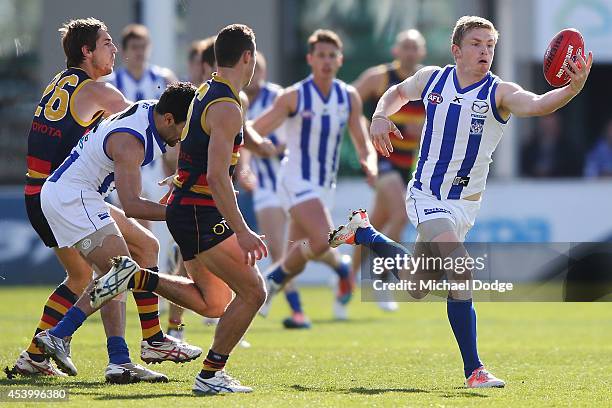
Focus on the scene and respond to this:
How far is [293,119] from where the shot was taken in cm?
1167

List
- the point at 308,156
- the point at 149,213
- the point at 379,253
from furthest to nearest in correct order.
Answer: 1. the point at 308,156
2. the point at 379,253
3. the point at 149,213

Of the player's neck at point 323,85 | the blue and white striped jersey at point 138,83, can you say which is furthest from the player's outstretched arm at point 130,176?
the blue and white striped jersey at point 138,83

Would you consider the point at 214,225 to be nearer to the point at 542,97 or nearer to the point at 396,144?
the point at 542,97

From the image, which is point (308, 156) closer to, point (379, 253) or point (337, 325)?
Answer: point (337, 325)

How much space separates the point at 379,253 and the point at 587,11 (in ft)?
34.1

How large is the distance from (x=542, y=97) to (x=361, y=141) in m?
4.09

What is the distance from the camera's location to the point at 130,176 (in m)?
7.50

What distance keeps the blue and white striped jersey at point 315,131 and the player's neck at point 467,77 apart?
3.62 meters

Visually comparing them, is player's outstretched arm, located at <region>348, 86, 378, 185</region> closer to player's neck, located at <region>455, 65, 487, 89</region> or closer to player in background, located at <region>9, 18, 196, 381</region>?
player's neck, located at <region>455, 65, 487, 89</region>

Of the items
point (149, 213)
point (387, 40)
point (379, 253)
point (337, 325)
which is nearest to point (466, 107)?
point (379, 253)

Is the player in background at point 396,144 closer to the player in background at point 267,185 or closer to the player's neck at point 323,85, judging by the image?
the player in background at point 267,185

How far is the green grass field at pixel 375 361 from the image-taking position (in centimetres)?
714

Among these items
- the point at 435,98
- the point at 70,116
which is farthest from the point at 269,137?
the point at 435,98

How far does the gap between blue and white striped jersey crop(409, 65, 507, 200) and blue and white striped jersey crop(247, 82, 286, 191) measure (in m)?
4.68
